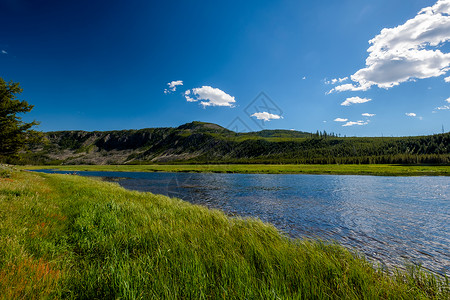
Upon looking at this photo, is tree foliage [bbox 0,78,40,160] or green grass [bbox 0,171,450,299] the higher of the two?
tree foliage [bbox 0,78,40,160]

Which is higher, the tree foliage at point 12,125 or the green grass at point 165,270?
the tree foliage at point 12,125

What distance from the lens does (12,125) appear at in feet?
75.3

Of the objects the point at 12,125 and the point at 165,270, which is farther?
the point at 12,125

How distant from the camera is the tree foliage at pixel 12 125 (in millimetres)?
22438

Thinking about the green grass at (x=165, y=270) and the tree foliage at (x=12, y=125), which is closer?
the green grass at (x=165, y=270)

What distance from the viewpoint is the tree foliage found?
73.6ft

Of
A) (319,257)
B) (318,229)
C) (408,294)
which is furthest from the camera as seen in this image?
(318,229)

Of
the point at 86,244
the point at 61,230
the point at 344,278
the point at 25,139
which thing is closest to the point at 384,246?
the point at 344,278

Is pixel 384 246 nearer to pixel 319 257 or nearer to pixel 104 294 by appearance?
pixel 319 257

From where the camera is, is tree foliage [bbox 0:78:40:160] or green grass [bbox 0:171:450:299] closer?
green grass [bbox 0:171:450:299]

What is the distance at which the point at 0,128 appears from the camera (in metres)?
22.1

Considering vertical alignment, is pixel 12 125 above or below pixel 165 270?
above

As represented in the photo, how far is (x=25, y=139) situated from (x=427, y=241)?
38447mm

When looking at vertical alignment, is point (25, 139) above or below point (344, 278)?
above
